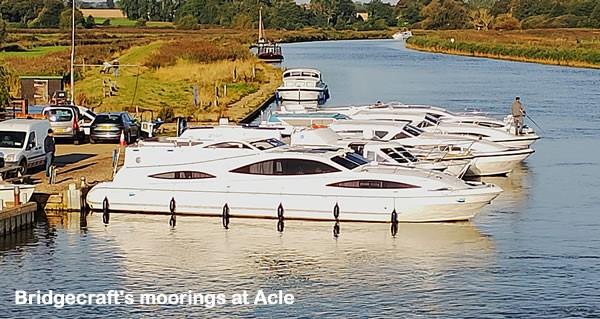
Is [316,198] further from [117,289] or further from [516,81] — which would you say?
[516,81]

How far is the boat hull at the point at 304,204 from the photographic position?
2708cm

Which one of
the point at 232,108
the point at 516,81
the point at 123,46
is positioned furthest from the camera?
the point at 123,46

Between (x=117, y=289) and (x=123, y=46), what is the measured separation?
268 ft

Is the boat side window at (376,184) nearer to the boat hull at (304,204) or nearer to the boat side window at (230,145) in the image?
the boat hull at (304,204)

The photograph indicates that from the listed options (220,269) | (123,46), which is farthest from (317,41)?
(220,269)

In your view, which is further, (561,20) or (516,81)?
(561,20)

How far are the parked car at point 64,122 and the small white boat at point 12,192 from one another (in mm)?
10903

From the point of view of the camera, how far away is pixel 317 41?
620 feet

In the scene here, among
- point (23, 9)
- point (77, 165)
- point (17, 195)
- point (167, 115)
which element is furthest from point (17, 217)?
point (23, 9)

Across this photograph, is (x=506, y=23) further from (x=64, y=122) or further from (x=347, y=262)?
(x=347, y=262)

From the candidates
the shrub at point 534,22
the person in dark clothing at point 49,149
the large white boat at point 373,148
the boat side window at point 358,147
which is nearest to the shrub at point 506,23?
the shrub at point 534,22

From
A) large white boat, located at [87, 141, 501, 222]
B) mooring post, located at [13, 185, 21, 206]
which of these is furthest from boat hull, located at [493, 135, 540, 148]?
mooring post, located at [13, 185, 21, 206]

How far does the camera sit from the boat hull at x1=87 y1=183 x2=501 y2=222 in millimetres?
27078

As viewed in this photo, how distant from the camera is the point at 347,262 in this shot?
24.3 m
